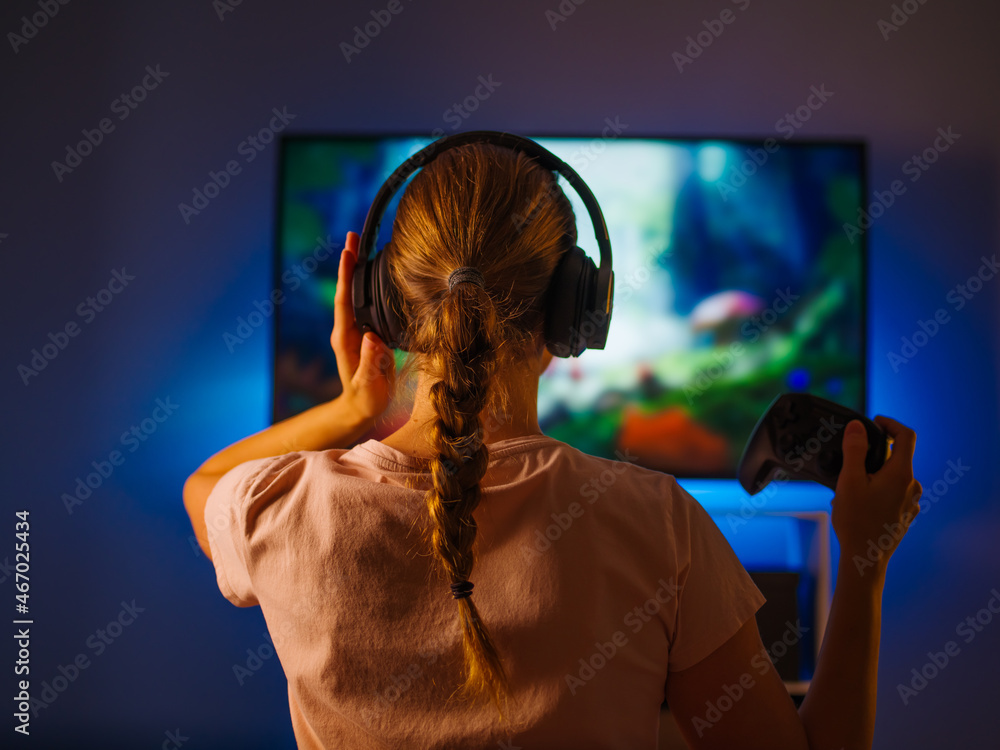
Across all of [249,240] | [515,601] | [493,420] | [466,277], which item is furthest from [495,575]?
[249,240]

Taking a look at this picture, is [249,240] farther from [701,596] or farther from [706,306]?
[701,596]

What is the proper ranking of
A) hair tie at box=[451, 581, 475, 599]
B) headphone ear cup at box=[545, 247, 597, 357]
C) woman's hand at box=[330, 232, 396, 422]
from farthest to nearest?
woman's hand at box=[330, 232, 396, 422] < headphone ear cup at box=[545, 247, 597, 357] < hair tie at box=[451, 581, 475, 599]

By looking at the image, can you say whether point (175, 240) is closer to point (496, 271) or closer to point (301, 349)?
point (301, 349)

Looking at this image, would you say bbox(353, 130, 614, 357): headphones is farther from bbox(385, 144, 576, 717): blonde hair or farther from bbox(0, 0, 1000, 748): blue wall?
bbox(0, 0, 1000, 748): blue wall

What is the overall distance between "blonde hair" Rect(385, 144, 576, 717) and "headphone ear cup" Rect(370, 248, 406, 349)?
2 centimetres

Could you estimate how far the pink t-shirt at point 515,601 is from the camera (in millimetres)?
536

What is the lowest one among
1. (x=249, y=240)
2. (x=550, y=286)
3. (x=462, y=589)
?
(x=249, y=240)

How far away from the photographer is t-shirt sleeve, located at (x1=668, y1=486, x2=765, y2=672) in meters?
0.55

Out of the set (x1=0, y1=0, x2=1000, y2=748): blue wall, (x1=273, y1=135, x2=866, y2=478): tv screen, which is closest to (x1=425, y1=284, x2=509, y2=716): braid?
(x1=273, y1=135, x2=866, y2=478): tv screen

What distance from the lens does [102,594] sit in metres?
1.98

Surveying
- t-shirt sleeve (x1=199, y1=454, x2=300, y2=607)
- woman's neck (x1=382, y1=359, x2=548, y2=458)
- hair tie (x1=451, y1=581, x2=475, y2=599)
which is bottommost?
t-shirt sleeve (x1=199, y1=454, x2=300, y2=607)

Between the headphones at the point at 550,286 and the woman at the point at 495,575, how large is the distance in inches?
2.4

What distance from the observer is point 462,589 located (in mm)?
517

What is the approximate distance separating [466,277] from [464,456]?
16 cm
